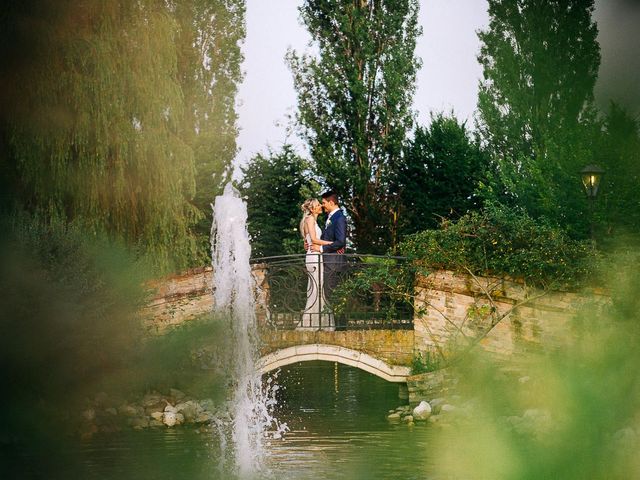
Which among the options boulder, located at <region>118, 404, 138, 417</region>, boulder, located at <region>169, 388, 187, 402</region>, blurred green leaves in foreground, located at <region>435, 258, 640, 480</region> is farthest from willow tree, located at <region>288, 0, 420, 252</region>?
blurred green leaves in foreground, located at <region>435, 258, 640, 480</region>

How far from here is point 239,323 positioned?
10.8 meters

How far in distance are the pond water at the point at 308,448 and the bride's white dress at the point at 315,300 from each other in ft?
3.79

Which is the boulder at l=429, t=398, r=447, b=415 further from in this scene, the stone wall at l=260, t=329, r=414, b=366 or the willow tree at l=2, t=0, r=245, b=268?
the willow tree at l=2, t=0, r=245, b=268

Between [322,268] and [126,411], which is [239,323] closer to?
[322,268]

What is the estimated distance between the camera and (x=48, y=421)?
9094 mm

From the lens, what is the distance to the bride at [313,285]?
11.7m

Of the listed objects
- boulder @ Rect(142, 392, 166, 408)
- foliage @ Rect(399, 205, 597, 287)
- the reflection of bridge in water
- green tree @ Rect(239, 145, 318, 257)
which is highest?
green tree @ Rect(239, 145, 318, 257)

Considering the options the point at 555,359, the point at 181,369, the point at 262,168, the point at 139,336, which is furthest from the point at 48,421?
the point at 262,168

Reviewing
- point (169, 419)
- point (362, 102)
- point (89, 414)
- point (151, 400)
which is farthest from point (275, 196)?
point (89, 414)

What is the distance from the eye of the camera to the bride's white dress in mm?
11719

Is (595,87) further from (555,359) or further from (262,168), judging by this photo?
(262,168)

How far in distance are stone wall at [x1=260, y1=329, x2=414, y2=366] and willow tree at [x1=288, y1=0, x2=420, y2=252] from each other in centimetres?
743

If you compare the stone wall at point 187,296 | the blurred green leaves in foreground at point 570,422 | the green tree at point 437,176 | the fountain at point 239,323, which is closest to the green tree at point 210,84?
the green tree at point 437,176

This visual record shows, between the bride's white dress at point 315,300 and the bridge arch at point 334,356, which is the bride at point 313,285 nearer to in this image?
the bride's white dress at point 315,300
